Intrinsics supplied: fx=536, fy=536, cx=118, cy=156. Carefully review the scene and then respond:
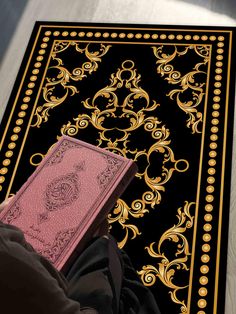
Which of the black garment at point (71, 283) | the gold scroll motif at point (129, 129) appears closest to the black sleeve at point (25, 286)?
the black garment at point (71, 283)

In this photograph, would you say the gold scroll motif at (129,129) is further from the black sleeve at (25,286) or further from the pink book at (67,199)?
the black sleeve at (25,286)

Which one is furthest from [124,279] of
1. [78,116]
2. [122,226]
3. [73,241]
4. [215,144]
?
[78,116]

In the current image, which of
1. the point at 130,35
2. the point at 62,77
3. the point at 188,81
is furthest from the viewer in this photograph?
the point at 130,35

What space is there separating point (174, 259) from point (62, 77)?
0.98 metres

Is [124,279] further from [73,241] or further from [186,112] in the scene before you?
[186,112]

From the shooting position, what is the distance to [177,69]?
229 centimetres

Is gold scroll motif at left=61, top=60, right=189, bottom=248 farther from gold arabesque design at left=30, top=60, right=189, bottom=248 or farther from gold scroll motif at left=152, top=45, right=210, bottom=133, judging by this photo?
gold scroll motif at left=152, top=45, right=210, bottom=133

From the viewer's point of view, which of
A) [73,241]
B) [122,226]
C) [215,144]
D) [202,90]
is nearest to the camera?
[73,241]

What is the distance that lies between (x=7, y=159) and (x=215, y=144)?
0.81 metres

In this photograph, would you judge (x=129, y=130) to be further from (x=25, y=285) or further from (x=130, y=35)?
(x=25, y=285)

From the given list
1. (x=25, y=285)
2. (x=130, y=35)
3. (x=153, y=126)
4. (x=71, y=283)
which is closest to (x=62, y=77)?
(x=130, y=35)

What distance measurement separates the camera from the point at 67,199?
146 centimetres

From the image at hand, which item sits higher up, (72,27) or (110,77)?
(72,27)

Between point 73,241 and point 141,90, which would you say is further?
point 141,90
